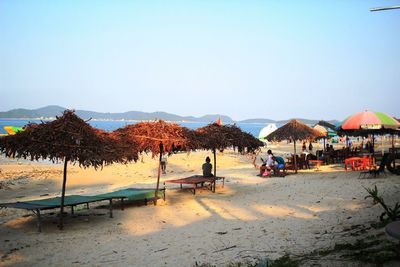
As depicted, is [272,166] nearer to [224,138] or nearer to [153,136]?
[224,138]

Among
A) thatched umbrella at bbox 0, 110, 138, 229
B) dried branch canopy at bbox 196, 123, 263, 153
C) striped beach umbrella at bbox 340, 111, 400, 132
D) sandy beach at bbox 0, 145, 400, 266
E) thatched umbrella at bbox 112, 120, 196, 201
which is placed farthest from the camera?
striped beach umbrella at bbox 340, 111, 400, 132

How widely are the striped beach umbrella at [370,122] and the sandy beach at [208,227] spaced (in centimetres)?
240

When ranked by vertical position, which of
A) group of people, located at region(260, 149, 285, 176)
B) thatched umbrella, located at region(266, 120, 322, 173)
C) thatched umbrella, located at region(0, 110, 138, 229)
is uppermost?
thatched umbrella, located at region(266, 120, 322, 173)

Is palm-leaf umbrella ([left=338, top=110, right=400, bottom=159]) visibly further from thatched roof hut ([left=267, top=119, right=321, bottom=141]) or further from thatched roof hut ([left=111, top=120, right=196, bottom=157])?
thatched roof hut ([left=111, top=120, right=196, bottom=157])

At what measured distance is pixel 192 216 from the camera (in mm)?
9727

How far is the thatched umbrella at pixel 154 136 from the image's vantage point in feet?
36.4

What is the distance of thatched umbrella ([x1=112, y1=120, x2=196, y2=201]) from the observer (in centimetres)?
1110

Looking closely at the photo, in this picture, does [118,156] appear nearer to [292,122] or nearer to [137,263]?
[137,263]

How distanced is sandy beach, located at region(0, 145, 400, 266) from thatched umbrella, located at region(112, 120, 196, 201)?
1787 millimetres

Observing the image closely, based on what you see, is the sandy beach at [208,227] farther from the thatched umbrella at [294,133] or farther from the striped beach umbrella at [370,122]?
the thatched umbrella at [294,133]

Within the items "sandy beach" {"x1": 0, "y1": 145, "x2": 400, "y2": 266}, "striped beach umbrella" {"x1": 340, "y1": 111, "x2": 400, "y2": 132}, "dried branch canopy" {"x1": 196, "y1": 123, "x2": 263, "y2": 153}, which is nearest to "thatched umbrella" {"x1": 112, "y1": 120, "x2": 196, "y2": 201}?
"dried branch canopy" {"x1": 196, "y1": 123, "x2": 263, "y2": 153}

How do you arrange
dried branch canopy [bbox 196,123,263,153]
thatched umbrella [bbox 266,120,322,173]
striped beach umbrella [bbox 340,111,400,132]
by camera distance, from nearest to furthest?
dried branch canopy [bbox 196,123,263,153], striped beach umbrella [bbox 340,111,400,132], thatched umbrella [bbox 266,120,322,173]

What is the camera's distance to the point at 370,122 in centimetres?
1493

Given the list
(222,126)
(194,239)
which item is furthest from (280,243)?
(222,126)
